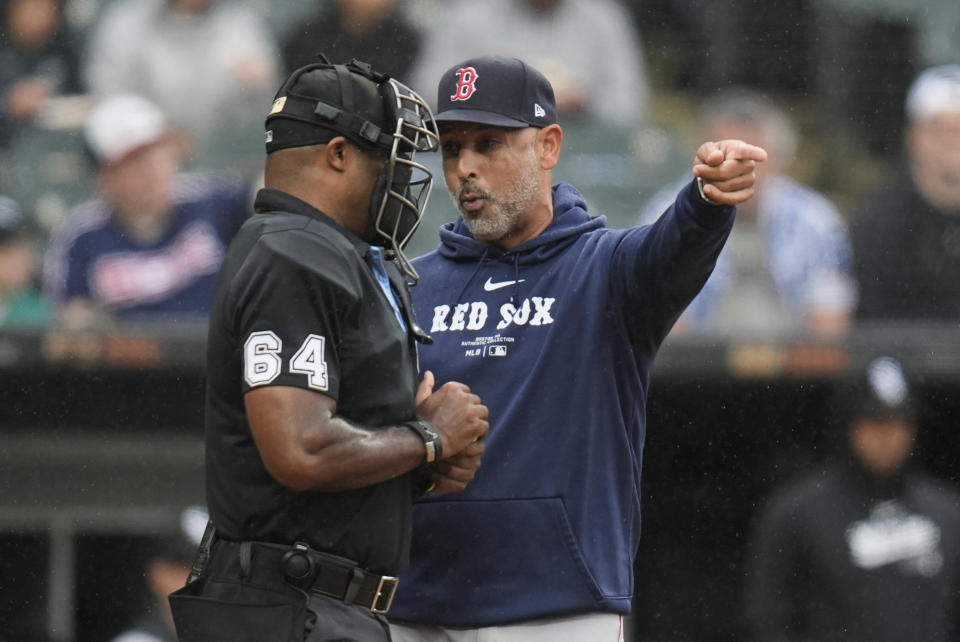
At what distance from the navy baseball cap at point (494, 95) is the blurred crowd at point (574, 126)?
2.63 meters

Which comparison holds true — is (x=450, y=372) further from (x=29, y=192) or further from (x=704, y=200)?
(x=29, y=192)

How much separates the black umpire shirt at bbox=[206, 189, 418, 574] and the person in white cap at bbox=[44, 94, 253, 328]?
3147 mm

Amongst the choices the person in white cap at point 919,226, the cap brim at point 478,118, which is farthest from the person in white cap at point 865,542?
the cap brim at point 478,118

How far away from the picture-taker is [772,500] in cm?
592

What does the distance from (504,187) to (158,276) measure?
292 centimetres

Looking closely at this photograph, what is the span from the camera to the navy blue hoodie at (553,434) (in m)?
3.21

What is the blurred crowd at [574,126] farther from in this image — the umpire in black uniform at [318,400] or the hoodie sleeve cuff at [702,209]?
the umpire in black uniform at [318,400]

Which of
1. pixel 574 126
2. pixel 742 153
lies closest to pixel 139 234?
pixel 574 126

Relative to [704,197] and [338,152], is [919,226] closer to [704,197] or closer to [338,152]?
[704,197]

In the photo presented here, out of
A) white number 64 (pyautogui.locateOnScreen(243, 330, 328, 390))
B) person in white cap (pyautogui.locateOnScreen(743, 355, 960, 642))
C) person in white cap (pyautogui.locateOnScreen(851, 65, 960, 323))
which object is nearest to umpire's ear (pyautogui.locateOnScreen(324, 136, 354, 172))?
white number 64 (pyautogui.locateOnScreen(243, 330, 328, 390))

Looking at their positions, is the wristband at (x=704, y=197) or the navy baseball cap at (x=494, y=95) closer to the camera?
the wristband at (x=704, y=197)

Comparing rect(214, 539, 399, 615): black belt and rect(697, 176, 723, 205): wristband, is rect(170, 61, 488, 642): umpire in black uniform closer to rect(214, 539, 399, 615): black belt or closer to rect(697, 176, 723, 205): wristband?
rect(214, 539, 399, 615): black belt

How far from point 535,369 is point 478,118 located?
56 cm

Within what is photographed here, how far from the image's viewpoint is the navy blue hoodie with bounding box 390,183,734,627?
3.21 metres
